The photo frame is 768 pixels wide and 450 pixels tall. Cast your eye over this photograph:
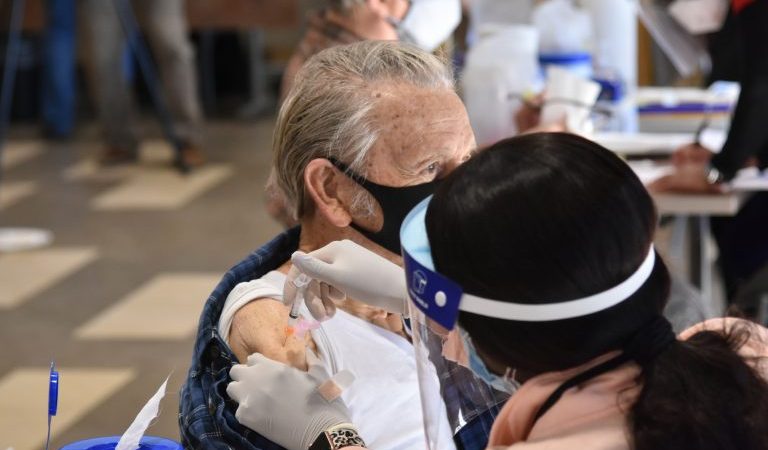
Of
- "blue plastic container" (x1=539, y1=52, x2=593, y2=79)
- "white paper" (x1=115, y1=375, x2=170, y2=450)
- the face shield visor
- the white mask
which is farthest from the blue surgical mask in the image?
"blue plastic container" (x1=539, y1=52, x2=593, y2=79)

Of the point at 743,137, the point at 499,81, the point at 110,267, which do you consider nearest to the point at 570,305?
the point at 743,137

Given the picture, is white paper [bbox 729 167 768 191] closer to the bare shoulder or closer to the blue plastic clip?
the bare shoulder

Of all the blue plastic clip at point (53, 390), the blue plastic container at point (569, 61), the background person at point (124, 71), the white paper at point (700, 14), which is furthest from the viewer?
the background person at point (124, 71)

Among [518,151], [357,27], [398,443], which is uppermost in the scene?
[518,151]

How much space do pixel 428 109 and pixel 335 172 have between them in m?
0.16

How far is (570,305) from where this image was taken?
1056 millimetres

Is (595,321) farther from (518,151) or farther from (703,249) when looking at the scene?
(703,249)

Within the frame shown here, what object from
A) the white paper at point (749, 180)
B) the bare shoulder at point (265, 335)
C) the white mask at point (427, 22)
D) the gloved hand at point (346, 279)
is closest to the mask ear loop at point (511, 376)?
the gloved hand at point (346, 279)

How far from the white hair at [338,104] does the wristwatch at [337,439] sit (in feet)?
1.39

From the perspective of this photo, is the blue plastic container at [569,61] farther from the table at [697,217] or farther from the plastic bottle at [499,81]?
the table at [697,217]

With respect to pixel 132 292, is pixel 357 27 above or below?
above

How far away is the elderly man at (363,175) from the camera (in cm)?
158

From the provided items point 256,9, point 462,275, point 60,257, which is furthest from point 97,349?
point 256,9

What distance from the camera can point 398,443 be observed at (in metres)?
1.57
